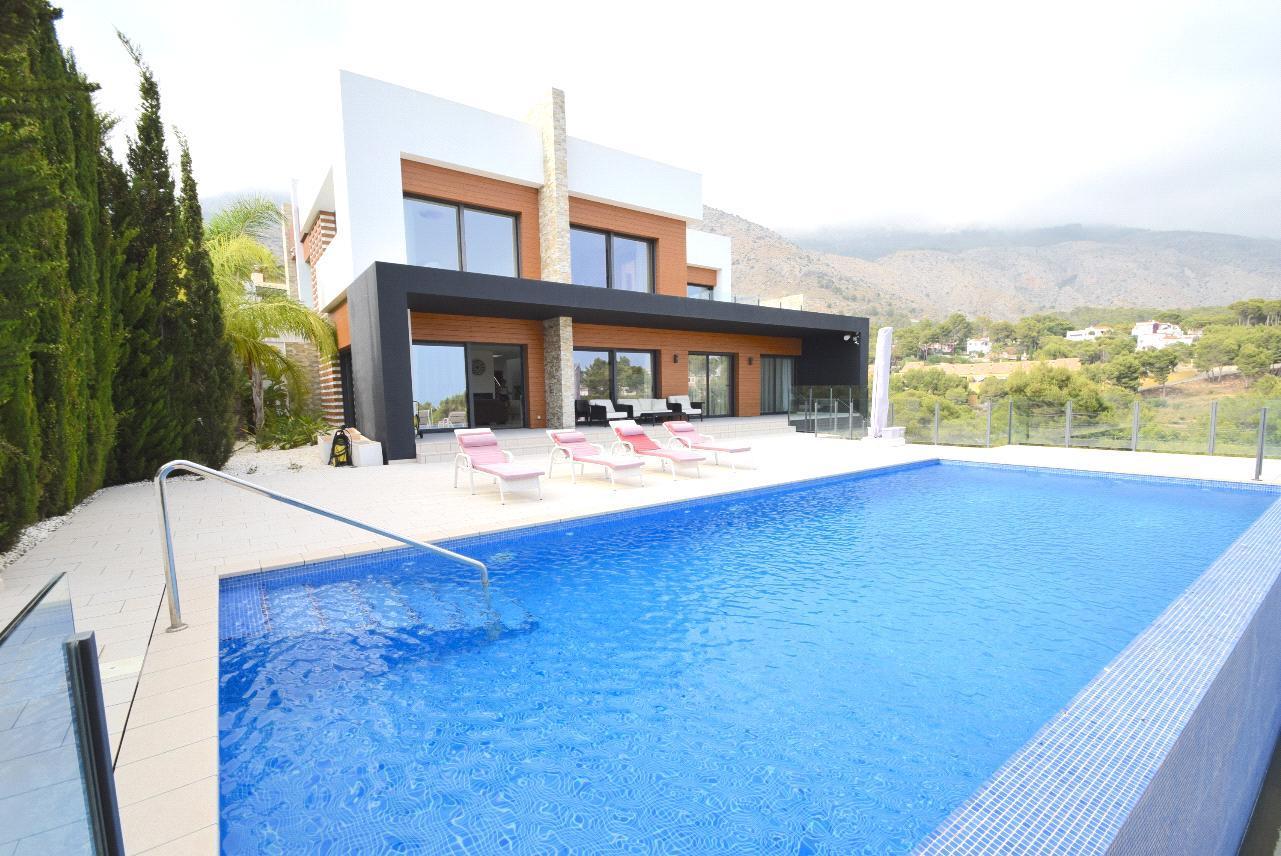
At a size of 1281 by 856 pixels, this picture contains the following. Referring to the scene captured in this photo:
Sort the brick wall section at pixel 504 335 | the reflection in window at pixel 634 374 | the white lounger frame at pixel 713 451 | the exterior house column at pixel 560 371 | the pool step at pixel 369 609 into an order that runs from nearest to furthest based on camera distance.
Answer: the pool step at pixel 369 609, the white lounger frame at pixel 713 451, the brick wall section at pixel 504 335, the exterior house column at pixel 560 371, the reflection in window at pixel 634 374

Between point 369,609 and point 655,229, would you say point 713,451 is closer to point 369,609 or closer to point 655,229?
point 369,609

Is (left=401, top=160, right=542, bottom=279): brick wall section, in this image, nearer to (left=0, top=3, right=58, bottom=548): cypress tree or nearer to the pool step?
(left=0, top=3, right=58, bottom=548): cypress tree

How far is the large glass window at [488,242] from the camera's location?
14.1 metres

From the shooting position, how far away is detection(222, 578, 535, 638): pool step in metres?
4.29

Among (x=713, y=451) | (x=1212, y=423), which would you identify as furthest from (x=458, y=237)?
(x=1212, y=423)

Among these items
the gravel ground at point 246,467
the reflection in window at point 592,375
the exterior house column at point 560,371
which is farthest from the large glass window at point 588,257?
the gravel ground at point 246,467

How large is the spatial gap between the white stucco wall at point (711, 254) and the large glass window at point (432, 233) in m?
10.5

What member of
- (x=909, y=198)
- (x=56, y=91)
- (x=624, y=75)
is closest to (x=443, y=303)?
(x=56, y=91)

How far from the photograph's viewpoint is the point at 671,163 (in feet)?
57.0

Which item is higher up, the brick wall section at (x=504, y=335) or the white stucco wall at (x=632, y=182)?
the white stucco wall at (x=632, y=182)

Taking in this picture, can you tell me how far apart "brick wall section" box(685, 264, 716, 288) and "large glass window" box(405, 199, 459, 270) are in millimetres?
11017

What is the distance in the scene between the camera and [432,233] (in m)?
13.6

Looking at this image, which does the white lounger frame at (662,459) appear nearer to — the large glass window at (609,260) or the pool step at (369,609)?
the pool step at (369,609)

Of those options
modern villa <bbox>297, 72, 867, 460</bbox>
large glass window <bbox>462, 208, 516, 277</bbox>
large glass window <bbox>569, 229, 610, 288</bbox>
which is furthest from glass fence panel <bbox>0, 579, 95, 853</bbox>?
large glass window <bbox>569, 229, 610, 288</bbox>
